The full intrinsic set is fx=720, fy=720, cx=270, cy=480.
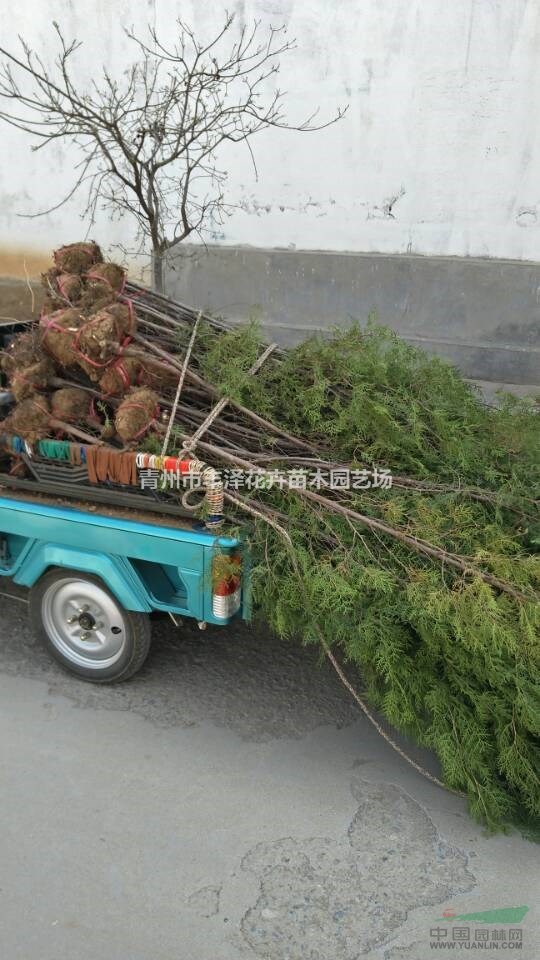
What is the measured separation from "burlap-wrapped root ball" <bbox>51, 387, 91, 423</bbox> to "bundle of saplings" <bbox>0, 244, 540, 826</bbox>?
1 centimetres

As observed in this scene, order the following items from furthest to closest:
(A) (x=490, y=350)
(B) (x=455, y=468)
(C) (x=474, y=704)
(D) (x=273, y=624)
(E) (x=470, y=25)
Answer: (A) (x=490, y=350)
(E) (x=470, y=25)
(B) (x=455, y=468)
(D) (x=273, y=624)
(C) (x=474, y=704)

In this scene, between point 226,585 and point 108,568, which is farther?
point 108,568

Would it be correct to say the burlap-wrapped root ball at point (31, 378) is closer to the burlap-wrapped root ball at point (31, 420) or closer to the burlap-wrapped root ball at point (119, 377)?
the burlap-wrapped root ball at point (31, 420)

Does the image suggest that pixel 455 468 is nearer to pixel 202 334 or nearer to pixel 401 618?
pixel 401 618

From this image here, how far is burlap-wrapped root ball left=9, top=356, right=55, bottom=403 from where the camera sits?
11.3ft

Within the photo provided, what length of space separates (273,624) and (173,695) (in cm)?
84

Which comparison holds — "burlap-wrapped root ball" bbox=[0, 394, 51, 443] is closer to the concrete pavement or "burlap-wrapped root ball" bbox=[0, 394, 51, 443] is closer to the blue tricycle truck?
the blue tricycle truck

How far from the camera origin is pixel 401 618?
8.71ft

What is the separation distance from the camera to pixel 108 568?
321 cm

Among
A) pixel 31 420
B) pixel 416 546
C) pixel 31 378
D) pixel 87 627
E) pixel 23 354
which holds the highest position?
pixel 23 354

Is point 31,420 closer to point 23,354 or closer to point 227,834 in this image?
point 23,354

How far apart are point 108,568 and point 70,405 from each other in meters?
0.81

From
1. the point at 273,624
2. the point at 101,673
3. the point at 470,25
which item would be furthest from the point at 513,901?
the point at 470,25

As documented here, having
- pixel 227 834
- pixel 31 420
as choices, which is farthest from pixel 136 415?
pixel 227 834
